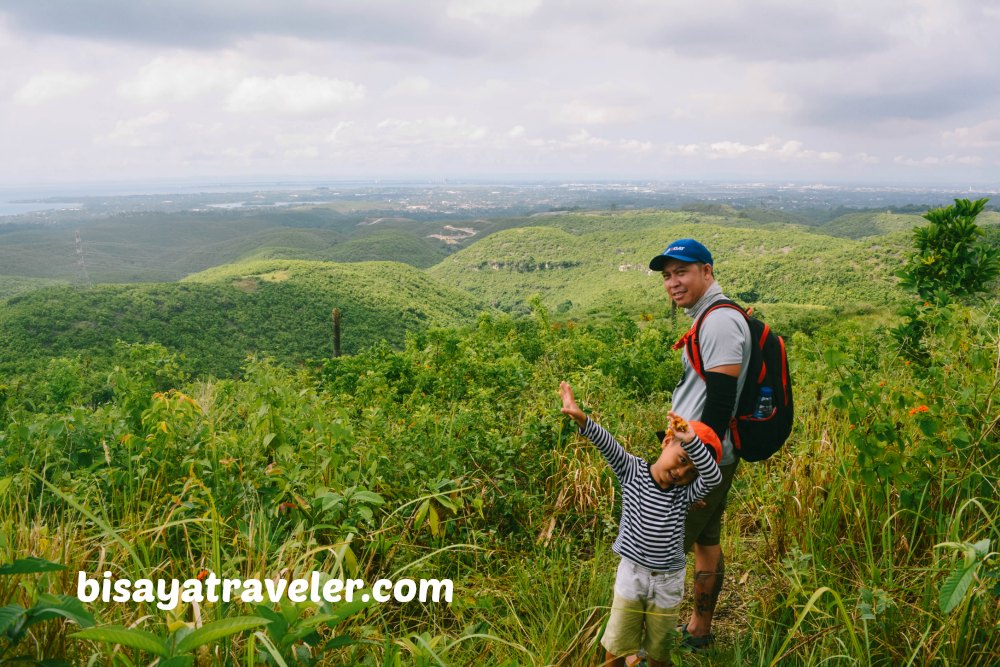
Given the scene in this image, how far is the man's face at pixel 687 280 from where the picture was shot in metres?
2.51

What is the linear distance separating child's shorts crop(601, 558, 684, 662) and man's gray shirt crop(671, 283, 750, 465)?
607mm

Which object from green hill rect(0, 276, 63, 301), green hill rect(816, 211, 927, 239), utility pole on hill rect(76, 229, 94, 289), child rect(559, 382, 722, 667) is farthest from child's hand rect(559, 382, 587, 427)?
green hill rect(816, 211, 927, 239)

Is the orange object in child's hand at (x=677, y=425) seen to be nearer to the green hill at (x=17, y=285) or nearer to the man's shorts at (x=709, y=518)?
the man's shorts at (x=709, y=518)

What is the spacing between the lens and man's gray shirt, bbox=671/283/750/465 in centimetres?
229

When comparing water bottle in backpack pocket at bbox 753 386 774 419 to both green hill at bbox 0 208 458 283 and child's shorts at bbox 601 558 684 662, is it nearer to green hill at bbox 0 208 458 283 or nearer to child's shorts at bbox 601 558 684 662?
child's shorts at bbox 601 558 684 662

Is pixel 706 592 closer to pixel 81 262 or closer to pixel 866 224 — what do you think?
pixel 866 224

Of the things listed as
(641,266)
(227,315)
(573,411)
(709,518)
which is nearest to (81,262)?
(227,315)

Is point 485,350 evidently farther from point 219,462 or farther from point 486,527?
point 219,462

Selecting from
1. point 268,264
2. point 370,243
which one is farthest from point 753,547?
point 370,243

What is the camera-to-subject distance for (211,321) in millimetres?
61156

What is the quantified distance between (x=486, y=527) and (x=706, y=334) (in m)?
1.74

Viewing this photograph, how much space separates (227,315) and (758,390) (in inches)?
2715

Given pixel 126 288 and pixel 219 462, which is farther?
pixel 126 288

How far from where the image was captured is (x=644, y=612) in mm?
Result: 2289
